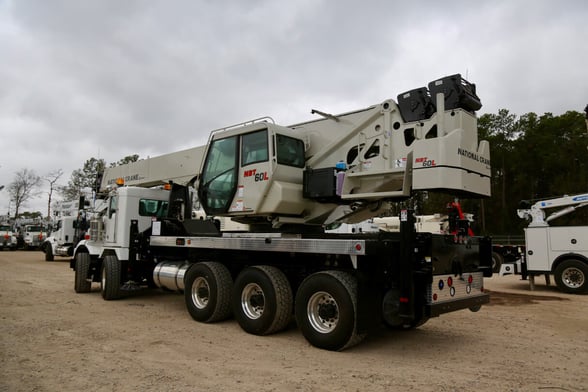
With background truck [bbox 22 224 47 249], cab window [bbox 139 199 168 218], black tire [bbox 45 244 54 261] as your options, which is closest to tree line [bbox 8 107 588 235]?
background truck [bbox 22 224 47 249]

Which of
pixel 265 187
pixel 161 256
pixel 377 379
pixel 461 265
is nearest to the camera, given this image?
pixel 377 379

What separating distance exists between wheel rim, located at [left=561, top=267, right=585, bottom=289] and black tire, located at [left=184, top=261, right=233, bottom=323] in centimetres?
1039

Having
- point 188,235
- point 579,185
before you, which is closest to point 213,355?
point 188,235

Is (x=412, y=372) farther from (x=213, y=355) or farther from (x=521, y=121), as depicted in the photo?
(x=521, y=121)

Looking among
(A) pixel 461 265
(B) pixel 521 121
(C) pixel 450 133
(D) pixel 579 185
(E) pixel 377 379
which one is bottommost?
(E) pixel 377 379

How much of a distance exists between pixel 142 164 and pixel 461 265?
25.9 ft

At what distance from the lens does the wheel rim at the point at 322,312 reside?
6234mm

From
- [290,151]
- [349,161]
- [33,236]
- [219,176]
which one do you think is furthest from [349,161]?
[33,236]

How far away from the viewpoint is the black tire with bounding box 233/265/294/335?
700 centimetres

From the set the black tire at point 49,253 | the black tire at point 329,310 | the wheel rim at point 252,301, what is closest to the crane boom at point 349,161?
the wheel rim at point 252,301

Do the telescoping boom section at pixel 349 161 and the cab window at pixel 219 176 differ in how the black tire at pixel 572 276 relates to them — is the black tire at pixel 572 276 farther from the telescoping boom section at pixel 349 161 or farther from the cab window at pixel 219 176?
the cab window at pixel 219 176

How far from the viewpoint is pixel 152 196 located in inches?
443

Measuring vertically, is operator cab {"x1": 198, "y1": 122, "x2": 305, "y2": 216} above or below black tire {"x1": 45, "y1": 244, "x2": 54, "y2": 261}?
above

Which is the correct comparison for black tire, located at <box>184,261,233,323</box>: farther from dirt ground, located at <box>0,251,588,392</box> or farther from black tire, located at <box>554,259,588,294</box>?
black tire, located at <box>554,259,588,294</box>
